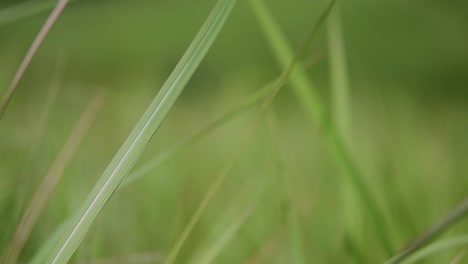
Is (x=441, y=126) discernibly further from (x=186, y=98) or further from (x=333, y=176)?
(x=186, y=98)

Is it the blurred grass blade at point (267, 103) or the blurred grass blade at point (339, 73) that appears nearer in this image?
the blurred grass blade at point (267, 103)


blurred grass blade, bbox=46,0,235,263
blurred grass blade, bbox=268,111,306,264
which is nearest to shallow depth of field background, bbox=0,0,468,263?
blurred grass blade, bbox=268,111,306,264

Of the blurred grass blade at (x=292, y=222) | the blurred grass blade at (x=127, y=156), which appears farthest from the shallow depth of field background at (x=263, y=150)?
the blurred grass blade at (x=127, y=156)

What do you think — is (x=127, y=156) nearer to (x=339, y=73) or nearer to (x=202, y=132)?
(x=202, y=132)

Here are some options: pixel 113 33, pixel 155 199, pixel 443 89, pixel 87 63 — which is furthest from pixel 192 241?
pixel 113 33

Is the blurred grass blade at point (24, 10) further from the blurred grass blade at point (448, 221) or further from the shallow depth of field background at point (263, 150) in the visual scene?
the blurred grass blade at point (448, 221)

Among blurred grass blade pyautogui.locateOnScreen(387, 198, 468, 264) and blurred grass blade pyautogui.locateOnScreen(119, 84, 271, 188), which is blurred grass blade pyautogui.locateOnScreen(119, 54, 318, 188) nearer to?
blurred grass blade pyautogui.locateOnScreen(119, 84, 271, 188)
